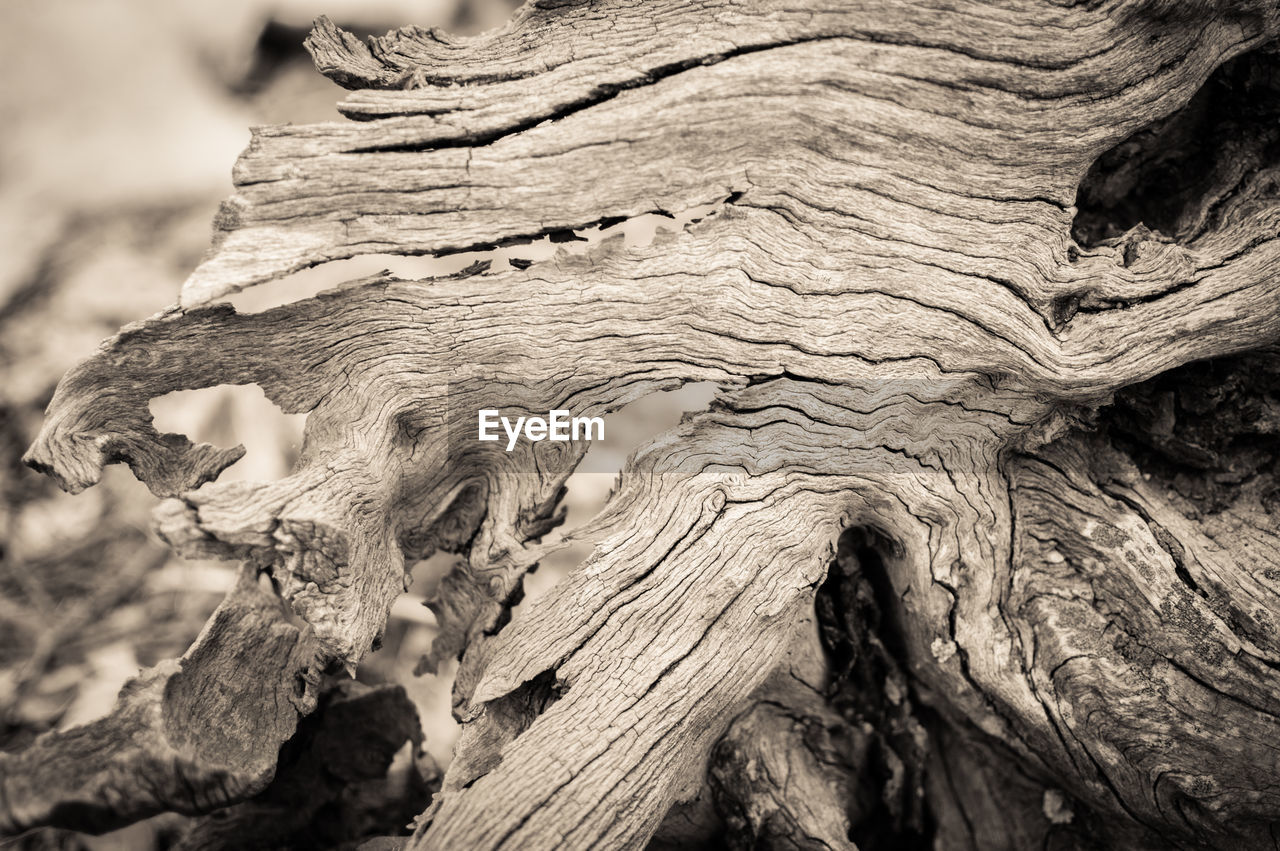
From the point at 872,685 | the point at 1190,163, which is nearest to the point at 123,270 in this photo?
the point at 872,685

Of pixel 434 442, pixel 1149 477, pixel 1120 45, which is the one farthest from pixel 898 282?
pixel 434 442

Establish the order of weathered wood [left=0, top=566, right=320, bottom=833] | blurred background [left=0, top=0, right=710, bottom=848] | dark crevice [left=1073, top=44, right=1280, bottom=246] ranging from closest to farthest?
1. weathered wood [left=0, top=566, right=320, bottom=833]
2. dark crevice [left=1073, top=44, right=1280, bottom=246]
3. blurred background [left=0, top=0, right=710, bottom=848]

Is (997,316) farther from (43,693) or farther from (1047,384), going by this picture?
(43,693)

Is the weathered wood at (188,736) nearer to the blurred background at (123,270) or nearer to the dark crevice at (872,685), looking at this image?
the blurred background at (123,270)

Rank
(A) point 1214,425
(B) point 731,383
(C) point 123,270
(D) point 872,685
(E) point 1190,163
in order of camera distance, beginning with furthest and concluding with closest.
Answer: (C) point 123,270 → (D) point 872,685 → (E) point 1190,163 → (A) point 1214,425 → (B) point 731,383

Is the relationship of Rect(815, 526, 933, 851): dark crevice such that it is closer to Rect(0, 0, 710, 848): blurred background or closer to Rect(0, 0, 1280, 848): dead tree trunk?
Rect(0, 0, 1280, 848): dead tree trunk

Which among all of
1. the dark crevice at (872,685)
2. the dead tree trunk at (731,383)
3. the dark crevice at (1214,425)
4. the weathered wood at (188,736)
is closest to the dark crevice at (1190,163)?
the dead tree trunk at (731,383)

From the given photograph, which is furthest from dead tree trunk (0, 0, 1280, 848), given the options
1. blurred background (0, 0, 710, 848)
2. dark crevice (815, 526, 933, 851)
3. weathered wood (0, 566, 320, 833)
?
blurred background (0, 0, 710, 848)

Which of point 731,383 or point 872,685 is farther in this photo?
point 872,685

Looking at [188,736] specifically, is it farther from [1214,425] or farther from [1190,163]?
[1190,163]
